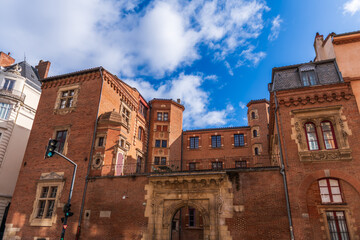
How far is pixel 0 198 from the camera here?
81.5ft

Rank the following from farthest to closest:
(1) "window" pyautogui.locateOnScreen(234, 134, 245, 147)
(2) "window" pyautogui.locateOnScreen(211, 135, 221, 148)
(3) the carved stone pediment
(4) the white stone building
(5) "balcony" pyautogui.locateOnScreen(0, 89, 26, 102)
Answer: (2) "window" pyautogui.locateOnScreen(211, 135, 221, 148)
(1) "window" pyautogui.locateOnScreen(234, 134, 245, 147)
(5) "balcony" pyautogui.locateOnScreen(0, 89, 26, 102)
(4) the white stone building
(3) the carved stone pediment

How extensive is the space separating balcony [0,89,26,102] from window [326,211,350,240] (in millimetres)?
30636

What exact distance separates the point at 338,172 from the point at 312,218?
9.79 ft

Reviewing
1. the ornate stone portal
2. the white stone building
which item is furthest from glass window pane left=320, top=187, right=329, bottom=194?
the white stone building

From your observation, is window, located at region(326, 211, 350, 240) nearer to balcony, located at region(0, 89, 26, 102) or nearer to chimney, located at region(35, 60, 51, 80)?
balcony, located at region(0, 89, 26, 102)

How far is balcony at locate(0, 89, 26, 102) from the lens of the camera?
27.3 m

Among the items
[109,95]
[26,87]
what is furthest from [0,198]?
[109,95]

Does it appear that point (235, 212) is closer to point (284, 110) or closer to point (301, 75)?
point (284, 110)

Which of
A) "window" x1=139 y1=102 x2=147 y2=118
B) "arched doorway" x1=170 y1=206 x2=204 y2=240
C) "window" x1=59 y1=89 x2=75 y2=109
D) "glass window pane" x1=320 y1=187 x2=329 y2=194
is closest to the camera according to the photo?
"glass window pane" x1=320 y1=187 x2=329 y2=194

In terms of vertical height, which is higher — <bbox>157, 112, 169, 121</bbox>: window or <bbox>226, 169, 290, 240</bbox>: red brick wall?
<bbox>157, 112, 169, 121</bbox>: window

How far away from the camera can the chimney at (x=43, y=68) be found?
36.0 m

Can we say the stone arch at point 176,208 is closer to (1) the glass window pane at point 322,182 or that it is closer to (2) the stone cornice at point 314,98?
(1) the glass window pane at point 322,182

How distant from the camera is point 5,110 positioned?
27.3m

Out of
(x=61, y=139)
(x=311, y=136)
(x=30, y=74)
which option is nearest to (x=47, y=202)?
(x=61, y=139)
